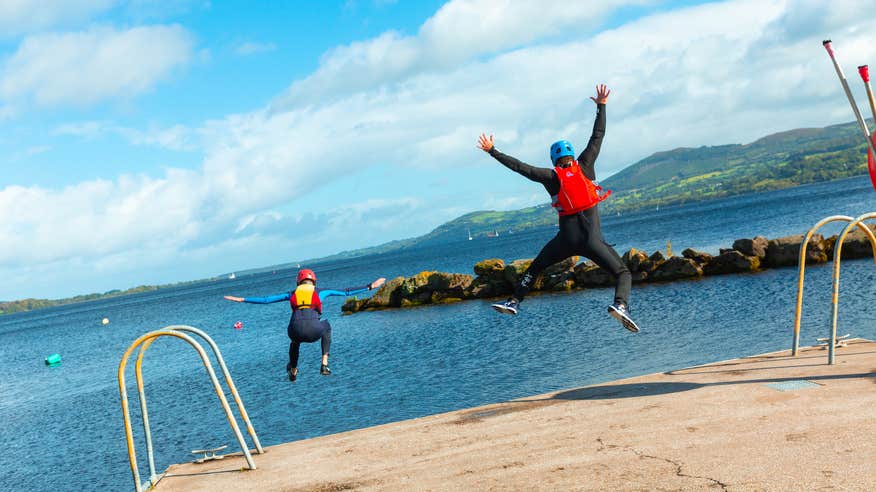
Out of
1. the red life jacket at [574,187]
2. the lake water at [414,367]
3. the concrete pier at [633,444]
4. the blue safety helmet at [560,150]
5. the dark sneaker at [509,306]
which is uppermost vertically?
the blue safety helmet at [560,150]

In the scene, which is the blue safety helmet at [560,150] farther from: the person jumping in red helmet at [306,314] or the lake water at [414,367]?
the lake water at [414,367]

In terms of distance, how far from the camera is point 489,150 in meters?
10.1

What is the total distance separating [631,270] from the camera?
53156 mm

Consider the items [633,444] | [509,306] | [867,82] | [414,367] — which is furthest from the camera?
[414,367]

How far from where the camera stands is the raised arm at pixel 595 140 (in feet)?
33.0

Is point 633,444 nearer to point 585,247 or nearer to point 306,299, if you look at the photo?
point 585,247

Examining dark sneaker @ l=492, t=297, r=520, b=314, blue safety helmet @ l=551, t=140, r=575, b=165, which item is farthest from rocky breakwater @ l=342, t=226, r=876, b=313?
blue safety helmet @ l=551, t=140, r=575, b=165

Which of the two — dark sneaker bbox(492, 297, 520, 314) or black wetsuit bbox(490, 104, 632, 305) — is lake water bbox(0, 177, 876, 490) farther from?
black wetsuit bbox(490, 104, 632, 305)

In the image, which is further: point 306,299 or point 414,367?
point 414,367

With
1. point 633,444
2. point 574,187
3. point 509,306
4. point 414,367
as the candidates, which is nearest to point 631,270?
point 414,367

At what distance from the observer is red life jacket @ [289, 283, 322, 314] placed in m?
11.7

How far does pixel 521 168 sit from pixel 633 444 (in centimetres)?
405

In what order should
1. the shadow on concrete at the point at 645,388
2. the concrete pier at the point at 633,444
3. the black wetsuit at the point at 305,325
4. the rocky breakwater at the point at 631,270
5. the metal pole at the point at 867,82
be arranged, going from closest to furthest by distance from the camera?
the concrete pier at the point at 633,444
the metal pole at the point at 867,82
the shadow on concrete at the point at 645,388
the black wetsuit at the point at 305,325
the rocky breakwater at the point at 631,270

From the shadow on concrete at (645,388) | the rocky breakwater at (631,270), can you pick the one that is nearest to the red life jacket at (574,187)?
the shadow on concrete at (645,388)
